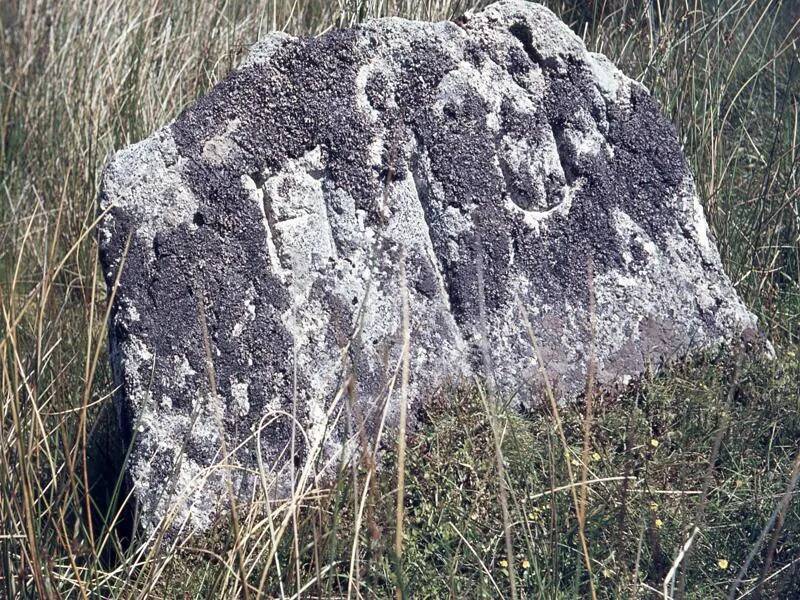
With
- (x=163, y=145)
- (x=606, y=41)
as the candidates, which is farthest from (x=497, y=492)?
(x=606, y=41)

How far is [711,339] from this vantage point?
2.52m

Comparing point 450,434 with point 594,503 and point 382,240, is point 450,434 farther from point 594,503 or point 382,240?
point 382,240

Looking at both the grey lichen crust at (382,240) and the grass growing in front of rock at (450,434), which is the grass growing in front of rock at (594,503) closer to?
the grass growing in front of rock at (450,434)

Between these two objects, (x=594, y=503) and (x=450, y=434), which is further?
(x=450, y=434)

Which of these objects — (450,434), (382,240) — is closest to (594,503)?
(450,434)

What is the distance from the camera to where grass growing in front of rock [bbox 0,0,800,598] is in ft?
5.71

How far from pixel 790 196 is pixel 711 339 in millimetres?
842

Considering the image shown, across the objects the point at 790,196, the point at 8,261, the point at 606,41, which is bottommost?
the point at 8,261

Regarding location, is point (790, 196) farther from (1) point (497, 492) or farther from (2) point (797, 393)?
(1) point (497, 492)

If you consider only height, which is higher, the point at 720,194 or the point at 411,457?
the point at 720,194

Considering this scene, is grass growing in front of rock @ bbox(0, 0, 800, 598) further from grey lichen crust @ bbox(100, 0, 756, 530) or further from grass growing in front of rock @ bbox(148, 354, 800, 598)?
grey lichen crust @ bbox(100, 0, 756, 530)

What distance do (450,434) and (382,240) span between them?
532 mm

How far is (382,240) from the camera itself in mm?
2291

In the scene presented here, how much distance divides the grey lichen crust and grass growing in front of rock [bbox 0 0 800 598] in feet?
0.46
